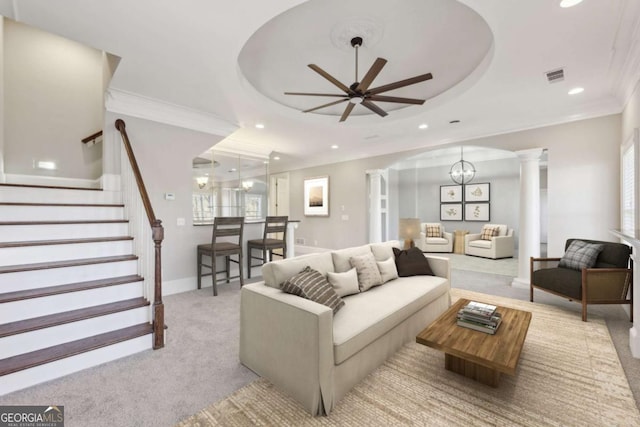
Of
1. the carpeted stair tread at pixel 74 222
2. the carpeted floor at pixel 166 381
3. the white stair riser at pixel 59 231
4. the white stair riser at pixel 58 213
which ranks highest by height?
the white stair riser at pixel 58 213

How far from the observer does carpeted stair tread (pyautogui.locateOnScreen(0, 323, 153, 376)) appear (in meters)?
1.89

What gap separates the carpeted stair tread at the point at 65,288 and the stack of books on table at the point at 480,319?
2.96 meters

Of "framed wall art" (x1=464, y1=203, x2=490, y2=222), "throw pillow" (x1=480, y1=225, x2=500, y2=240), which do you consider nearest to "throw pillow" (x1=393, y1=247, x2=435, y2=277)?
"throw pillow" (x1=480, y1=225, x2=500, y2=240)

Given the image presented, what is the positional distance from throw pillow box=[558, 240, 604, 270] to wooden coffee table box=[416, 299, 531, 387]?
1843 millimetres

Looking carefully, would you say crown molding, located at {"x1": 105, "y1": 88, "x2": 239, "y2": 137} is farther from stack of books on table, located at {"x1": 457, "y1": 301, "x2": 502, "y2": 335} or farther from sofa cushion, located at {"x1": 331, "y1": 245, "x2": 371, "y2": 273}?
stack of books on table, located at {"x1": 457, "y1": 301, "x2": 502, "y2": 335}

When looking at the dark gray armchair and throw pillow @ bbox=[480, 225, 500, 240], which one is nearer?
the dark gray armchair

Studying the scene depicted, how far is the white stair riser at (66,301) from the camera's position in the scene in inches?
83.1

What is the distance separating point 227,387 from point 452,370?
65.2 inches

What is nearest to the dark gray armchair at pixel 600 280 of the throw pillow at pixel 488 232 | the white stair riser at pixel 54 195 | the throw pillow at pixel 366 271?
the throw pillow at pixel 366 271

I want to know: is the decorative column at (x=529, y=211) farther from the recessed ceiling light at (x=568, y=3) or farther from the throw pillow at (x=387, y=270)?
the recessed ceiling light at (x=568, y=3)

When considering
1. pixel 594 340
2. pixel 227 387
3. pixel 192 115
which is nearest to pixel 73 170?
pixel 192 115

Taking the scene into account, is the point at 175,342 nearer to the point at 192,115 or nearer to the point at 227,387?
the point at 227,387

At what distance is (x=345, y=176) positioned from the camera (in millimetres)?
6887

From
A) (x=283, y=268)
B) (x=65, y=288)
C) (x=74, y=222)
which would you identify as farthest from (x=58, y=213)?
(x=283, y=268)
